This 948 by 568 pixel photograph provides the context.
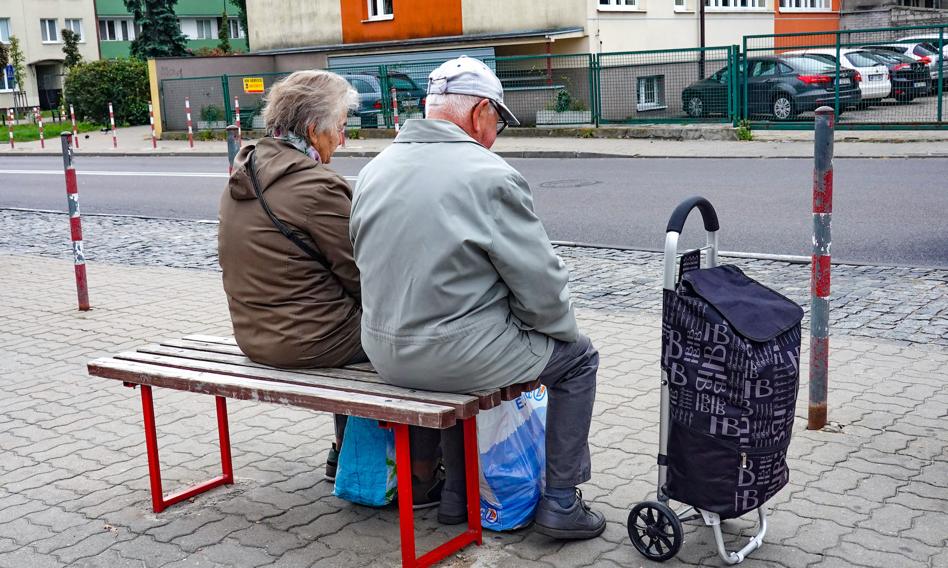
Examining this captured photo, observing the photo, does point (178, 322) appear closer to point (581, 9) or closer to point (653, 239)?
point (653, 239)

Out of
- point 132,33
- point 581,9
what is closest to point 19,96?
point 132,33

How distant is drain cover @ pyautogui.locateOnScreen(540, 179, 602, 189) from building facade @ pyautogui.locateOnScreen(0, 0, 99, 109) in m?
51.8

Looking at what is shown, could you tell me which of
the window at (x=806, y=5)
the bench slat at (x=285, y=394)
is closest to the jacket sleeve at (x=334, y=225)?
the bench slat at (x=285, y=394)

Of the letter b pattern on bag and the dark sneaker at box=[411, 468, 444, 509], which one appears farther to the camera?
the dark sneaker at box=[411, 468, 444, 509]

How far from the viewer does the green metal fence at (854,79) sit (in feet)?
62.7

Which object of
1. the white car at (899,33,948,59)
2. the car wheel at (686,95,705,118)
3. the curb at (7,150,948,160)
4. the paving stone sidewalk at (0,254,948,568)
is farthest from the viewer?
the car wheel at (686,95,705,118)

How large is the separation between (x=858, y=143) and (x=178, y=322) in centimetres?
1488

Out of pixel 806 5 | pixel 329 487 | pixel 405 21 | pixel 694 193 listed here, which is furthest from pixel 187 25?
pixel 329 487

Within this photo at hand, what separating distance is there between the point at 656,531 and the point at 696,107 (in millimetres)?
19410

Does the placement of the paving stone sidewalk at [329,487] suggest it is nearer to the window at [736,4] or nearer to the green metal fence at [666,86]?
the green metal fence at [666,86]

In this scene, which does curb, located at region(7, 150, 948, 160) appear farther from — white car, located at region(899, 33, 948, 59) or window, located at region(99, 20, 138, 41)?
window, located at region(99, 20, 138, 41)

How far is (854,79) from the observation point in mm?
20156

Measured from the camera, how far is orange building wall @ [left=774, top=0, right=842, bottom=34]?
36.9 metres

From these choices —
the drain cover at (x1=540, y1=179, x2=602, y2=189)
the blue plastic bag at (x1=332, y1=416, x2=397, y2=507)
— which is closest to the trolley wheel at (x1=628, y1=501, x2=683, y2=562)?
the blue plastic bag at (x1=332, y1=416, x2=397, y2=507)
